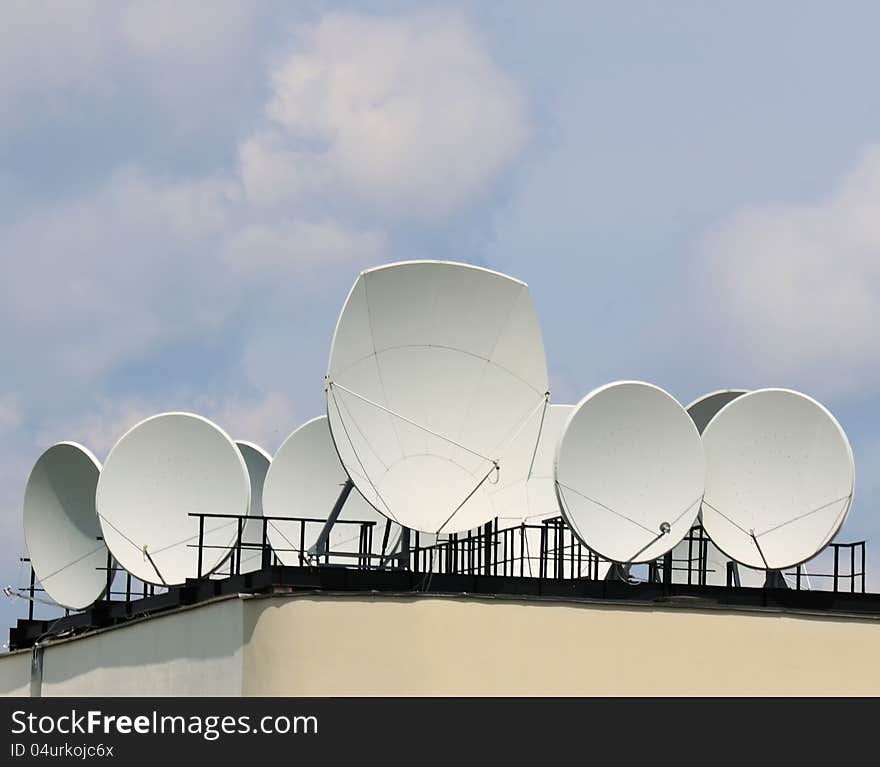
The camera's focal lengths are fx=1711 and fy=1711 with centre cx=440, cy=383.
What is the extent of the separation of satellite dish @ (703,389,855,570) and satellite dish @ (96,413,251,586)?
11275 mm

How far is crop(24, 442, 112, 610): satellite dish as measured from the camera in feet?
150

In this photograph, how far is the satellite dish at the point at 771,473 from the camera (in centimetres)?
3975

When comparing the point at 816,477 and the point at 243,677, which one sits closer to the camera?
the point at 243,677

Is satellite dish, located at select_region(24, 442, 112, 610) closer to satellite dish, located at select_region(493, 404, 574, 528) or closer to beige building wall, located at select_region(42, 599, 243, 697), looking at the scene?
beige building wall, located at select_region(42, 599, 243, 697)

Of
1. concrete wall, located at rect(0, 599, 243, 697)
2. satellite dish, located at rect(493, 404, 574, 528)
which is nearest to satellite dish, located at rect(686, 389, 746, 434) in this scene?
satellite dish, located at rect(493, 404, 574, 528)

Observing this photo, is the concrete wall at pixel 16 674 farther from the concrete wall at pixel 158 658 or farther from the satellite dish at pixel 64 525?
the satellite dish at pixel 64 525

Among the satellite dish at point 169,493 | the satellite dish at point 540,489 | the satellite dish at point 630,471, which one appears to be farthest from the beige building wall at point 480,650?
the satellite dish at point 540,489

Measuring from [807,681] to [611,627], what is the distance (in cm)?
482

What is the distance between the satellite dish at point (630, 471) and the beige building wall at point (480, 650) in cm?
184
